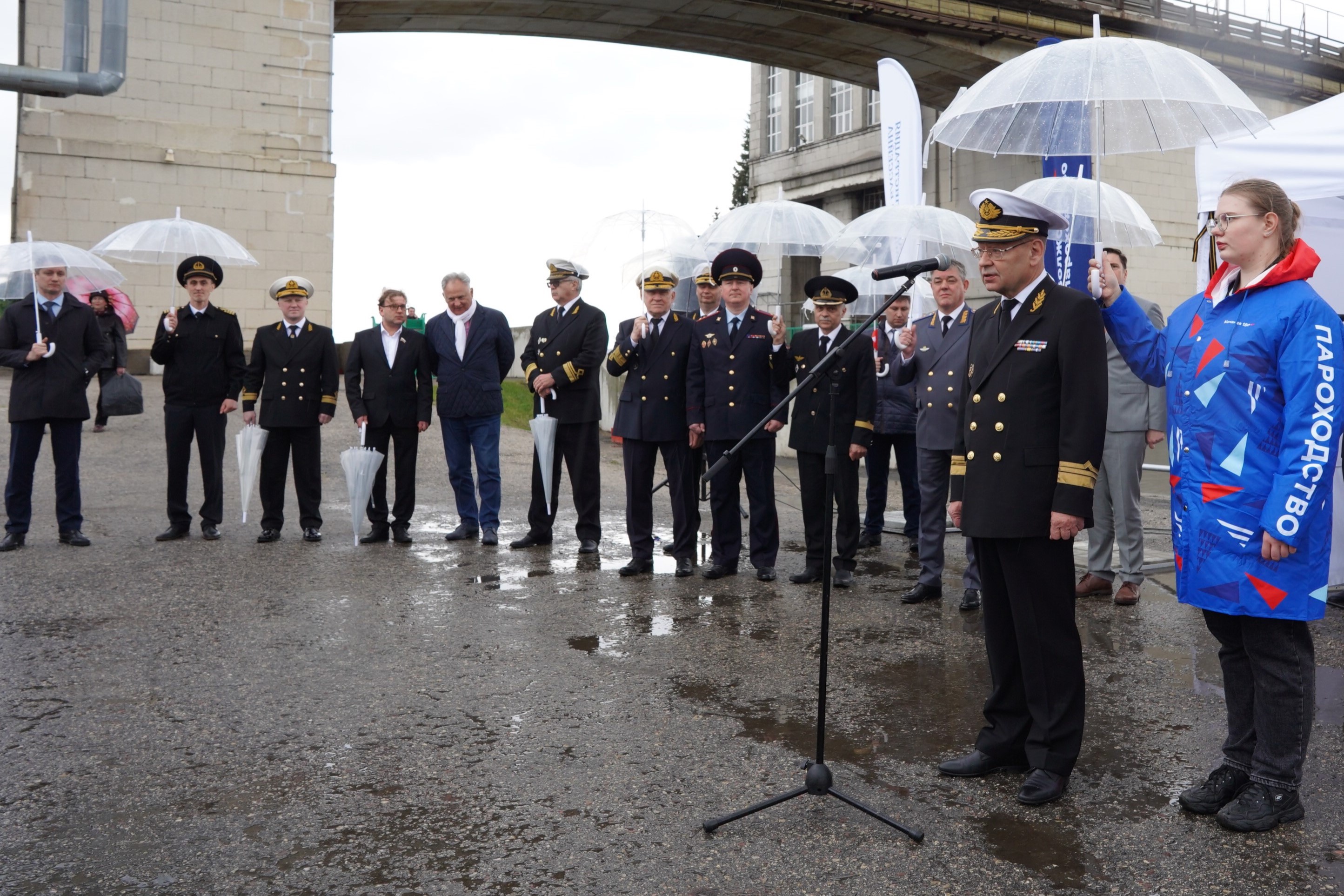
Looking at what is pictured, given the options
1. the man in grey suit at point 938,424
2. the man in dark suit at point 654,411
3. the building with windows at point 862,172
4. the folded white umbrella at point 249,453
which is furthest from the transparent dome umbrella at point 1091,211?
the building with windows at point 862,172

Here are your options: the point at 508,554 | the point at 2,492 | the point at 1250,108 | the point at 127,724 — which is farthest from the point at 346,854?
the point at 2,492

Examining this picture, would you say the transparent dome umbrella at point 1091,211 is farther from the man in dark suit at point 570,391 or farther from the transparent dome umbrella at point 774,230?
the man in dark suit at point 570,391

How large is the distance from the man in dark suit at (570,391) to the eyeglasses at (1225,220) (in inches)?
209

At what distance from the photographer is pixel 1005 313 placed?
397 cm

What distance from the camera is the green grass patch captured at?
62.2 feet

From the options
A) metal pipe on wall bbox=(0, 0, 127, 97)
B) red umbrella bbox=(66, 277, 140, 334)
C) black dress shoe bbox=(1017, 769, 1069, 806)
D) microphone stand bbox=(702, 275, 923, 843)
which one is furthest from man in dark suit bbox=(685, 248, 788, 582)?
red umbrella bbox=(66, 277, 140, 334)

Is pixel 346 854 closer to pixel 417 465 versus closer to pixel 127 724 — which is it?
pixel 127 724

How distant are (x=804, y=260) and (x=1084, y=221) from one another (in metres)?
25.4

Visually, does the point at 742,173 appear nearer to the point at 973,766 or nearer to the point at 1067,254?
the point at 1067,254

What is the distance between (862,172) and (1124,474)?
2386 centimetres

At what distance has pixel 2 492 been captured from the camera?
1052 centimetres

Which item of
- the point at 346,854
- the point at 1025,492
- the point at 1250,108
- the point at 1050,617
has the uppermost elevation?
the point at 1250,108

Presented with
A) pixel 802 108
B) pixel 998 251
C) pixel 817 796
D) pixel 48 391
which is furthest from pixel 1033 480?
pixel 802 108

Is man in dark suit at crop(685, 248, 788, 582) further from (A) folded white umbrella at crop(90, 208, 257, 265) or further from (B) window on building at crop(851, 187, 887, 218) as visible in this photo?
(B) window on building at crop(851, 187, 887, 218)
